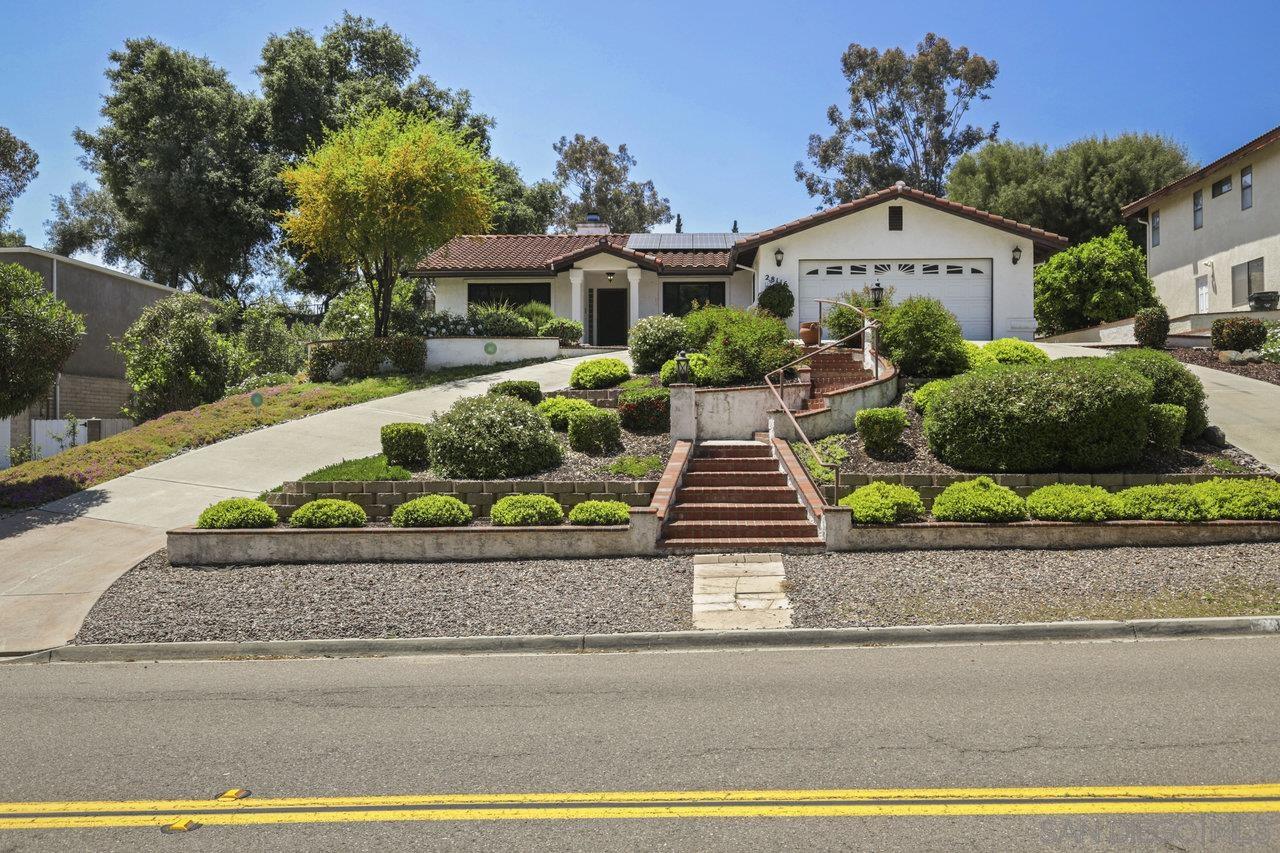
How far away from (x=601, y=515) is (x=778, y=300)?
661 inches

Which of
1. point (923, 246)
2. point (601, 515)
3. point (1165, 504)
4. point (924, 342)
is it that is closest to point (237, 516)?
point (601, 515)

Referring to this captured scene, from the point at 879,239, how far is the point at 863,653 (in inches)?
847

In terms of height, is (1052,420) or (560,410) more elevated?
(560,410)

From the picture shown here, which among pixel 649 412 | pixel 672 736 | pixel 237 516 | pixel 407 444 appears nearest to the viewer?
pixel 672 736

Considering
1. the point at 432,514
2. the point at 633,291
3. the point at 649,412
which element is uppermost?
the point at 633,291

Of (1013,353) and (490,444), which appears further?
(1013,353)

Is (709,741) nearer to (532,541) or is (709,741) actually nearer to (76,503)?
(532,541)

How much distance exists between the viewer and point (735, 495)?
1337cm

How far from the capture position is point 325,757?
6.13 meters

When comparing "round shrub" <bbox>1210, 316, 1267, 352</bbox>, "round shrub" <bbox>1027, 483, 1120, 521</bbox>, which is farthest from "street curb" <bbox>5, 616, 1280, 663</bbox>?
"round shrub" <bbox>1210, 316, 1267, 352</bbox>

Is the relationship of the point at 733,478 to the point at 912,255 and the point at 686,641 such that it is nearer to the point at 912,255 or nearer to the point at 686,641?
the point at 686,641

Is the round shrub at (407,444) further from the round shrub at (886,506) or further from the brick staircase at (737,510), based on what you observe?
the round shrub at (886,506)

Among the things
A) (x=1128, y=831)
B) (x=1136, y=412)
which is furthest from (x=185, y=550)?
(x=1136, y=412)

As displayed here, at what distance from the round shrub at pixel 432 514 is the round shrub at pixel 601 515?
57.2 inches
